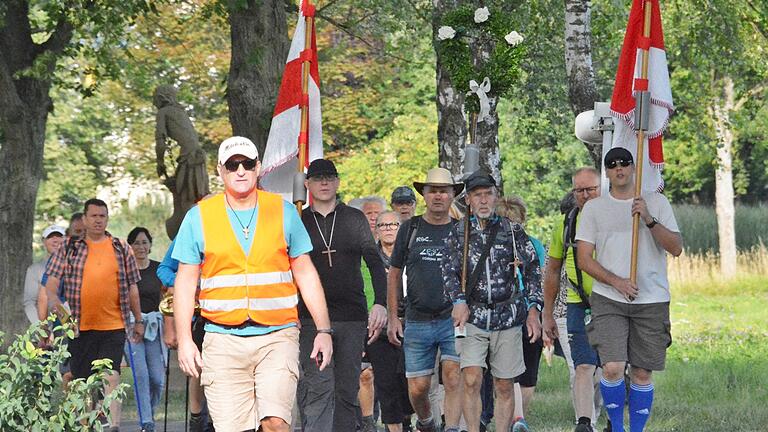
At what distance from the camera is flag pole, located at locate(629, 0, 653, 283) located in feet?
36.5

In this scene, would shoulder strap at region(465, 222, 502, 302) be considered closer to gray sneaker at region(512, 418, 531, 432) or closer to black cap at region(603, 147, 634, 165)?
black cap at region(603, 147, 634, 165)

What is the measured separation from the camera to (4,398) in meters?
8.33

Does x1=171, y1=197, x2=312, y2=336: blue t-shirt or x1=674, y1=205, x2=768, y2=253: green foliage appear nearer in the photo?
x1=171, y1=197, x2=312, y2=336: blue t-shirt

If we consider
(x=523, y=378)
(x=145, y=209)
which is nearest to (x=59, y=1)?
(x=523, y=378)

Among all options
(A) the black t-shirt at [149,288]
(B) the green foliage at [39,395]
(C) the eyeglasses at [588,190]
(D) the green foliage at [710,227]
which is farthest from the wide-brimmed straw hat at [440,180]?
(D) the green foliage at [710,227]

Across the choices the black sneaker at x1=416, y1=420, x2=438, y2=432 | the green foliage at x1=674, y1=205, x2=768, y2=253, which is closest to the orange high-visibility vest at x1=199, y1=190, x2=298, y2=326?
the black sneaker at x1=416, y1=420, x2=438, y2=432

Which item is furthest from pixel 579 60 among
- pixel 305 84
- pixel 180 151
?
pixel 180 151

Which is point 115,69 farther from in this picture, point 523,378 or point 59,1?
point 523,378

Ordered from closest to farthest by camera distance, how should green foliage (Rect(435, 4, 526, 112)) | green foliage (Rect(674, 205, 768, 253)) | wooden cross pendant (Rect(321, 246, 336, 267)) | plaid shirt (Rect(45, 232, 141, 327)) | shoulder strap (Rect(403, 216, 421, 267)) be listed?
1. wooden cross pendant (Rect(321, 246, 336, 267))
2. shoulder strap (Rect(403, 216, 421, 267))
3. plaid shirt (Rect(45, 232, 141, 327))
4. green foliage (Rect(435, 4, 526, 112))
5. green foliage (Rect(674, 205, 768, 253))

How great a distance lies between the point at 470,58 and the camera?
15656 mm

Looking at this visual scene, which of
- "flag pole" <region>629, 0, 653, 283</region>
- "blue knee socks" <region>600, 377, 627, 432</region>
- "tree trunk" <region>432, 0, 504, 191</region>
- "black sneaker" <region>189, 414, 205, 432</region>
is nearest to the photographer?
"flag pole" <region>629, 0, 653, 283</region>

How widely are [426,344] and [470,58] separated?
13.6ft

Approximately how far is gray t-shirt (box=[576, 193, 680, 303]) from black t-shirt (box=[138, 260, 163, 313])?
5539 millimetres

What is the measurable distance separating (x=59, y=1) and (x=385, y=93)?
24215 millimetres
